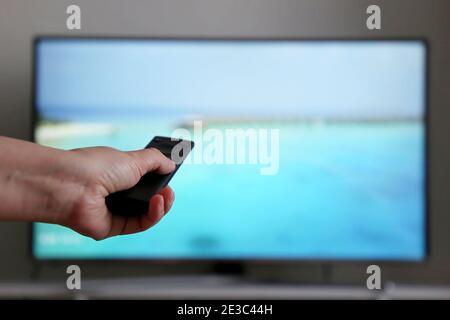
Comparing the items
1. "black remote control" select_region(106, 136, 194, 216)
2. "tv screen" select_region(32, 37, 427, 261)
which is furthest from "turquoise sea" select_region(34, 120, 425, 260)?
"black remote control" select_region(106, 136, 194, 216)

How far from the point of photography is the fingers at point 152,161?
36.9 inches

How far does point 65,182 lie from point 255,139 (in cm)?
51

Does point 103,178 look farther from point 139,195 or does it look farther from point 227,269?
point 227,269

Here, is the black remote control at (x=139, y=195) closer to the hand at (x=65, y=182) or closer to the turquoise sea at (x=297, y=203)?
the hand at (x=65, y=182)

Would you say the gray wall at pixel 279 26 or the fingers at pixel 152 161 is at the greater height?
the gray wall at pixel 279 26

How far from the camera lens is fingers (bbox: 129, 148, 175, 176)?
937mm

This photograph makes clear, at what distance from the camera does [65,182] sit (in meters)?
0.88

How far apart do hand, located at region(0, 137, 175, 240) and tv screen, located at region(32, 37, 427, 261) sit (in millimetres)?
317

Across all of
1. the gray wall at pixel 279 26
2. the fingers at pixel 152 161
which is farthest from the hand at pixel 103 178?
the gray wall at pixel 279 26

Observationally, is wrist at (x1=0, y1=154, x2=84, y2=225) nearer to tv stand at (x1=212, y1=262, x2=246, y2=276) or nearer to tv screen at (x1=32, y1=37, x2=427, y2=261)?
tv screen at (x1=32, y1=37, x2=427, y2=261)

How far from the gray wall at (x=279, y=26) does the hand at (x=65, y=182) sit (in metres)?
0.53
